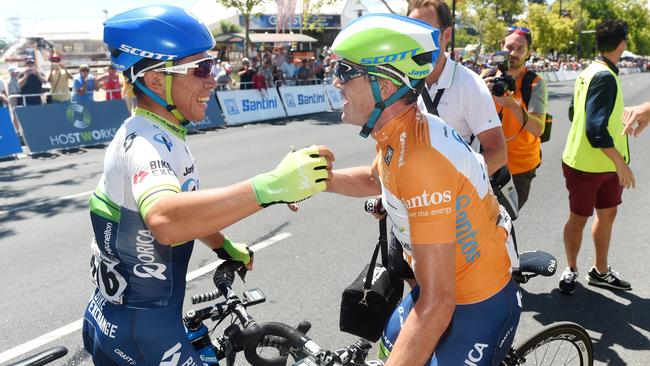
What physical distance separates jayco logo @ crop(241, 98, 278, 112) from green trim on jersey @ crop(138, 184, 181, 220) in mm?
15502

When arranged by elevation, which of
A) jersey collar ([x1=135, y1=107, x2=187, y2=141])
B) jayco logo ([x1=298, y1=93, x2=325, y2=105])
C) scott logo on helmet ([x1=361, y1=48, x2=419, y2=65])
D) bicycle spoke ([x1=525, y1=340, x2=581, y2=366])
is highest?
scott logo on helmet ([x1=361, y1=48, x2=419, y2=65])

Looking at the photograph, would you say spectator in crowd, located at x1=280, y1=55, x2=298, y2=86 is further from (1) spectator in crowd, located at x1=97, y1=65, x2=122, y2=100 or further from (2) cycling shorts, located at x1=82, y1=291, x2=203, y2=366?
(2) cycling shorts, located at x1=82, y1=291, x2=203, y2=366

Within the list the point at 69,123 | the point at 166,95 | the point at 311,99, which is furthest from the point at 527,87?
the point at 311,99

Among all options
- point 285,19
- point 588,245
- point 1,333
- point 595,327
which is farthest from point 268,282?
point 285,19

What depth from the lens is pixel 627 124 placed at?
3422mm

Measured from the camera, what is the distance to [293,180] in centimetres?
162

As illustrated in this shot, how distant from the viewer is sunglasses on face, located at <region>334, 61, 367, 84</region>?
72.3 inches

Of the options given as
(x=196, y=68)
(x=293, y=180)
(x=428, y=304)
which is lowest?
(x=428, y=304)

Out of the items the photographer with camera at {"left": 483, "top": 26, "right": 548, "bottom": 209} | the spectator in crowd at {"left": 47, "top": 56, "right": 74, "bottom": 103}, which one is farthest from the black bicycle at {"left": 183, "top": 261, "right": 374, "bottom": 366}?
the spectator in crowd at {"left": 47, "top": 56, "right": 74, "bottom": 103}

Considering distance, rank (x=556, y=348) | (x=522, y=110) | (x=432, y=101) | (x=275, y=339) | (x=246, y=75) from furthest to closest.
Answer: (x=246, y=75)
(x=522, y=110)
(x=432, y=101)
(x=556, y=348)
(x=275, y=339)

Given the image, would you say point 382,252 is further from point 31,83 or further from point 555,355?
point 31,83

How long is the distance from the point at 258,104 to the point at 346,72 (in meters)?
15.8

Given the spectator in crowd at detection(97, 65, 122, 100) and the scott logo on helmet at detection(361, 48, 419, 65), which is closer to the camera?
the scott logo on helmet at detection(361, 48, 419, 65)

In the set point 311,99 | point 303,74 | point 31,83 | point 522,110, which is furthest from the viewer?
point 303,74
